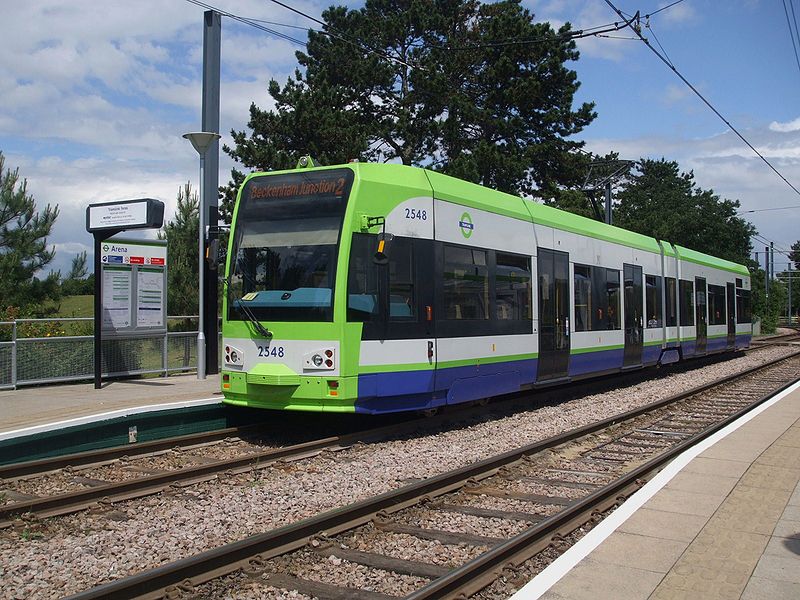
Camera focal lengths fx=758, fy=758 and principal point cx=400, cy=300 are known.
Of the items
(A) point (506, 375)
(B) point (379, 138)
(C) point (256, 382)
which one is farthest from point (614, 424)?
(B) point (379, 138)

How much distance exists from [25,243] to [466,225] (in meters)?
15.0

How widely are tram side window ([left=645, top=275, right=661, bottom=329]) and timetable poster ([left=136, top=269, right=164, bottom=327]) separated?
11.4 metres

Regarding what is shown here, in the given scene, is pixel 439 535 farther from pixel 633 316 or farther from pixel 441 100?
pixel 441 100

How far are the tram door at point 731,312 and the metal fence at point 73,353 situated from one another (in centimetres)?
1874

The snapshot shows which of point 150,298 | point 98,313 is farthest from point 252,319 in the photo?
point 150,298

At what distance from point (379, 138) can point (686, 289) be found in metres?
15.3

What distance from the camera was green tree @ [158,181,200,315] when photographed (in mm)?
22172

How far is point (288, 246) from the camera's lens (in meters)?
9.87

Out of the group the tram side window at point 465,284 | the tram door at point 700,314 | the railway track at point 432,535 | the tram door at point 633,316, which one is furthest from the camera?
the tram door at point 700,314

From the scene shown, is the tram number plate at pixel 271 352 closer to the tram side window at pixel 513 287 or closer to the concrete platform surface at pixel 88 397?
the concrete platform surface at pixel 88 397

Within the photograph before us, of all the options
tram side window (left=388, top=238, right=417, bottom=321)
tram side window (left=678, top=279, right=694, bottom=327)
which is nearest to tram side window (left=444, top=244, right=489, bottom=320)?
tram side window (left=388, top=238, right=417, bottom=321)

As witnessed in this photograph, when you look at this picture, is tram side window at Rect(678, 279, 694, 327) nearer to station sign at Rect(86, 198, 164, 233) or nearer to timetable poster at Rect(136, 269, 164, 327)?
timetable poster at Rect(136, 269, 164, 327)

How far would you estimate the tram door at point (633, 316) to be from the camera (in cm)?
1745

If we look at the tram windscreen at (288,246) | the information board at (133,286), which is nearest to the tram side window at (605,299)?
the tram windscreen at (288,246)
